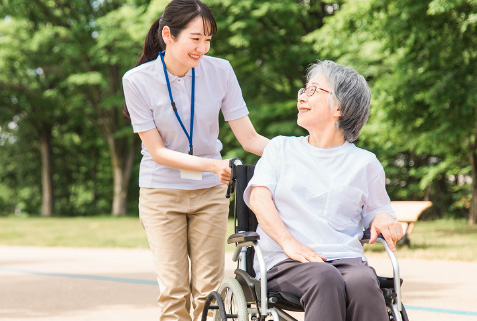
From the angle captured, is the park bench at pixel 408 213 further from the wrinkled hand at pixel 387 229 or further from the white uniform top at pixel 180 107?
the wrinkled hand at pixel 387 229

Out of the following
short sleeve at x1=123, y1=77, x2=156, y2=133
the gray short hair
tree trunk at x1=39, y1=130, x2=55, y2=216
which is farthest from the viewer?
tree trunk at x1=39, y1=130, x2=55, y2=216

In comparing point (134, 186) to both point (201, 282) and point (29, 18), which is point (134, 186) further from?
point (201, 282)

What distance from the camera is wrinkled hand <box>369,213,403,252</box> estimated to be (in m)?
2.98

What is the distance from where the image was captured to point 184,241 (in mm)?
3566

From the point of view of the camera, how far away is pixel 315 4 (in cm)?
2156

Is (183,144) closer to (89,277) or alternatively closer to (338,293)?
(338,293)

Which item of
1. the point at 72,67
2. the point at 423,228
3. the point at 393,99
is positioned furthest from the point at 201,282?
the point at 72,67

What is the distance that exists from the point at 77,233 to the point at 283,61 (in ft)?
27.5

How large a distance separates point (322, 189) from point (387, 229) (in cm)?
31

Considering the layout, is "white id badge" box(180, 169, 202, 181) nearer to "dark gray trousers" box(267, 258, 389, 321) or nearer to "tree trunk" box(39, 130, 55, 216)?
"dark gray trousers" box(267, 258, 389, 321)

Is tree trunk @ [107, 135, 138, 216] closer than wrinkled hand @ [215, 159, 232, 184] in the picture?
No

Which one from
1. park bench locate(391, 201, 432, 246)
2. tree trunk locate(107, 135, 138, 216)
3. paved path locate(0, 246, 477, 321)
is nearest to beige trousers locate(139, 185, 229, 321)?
paved path locate(0, 246, 477, 321)

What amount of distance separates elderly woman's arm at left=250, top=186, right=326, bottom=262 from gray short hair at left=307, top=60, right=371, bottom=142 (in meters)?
0.42

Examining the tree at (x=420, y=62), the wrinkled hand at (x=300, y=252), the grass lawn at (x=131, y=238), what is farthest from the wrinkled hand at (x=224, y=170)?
the tree at (x=420, y=62)
